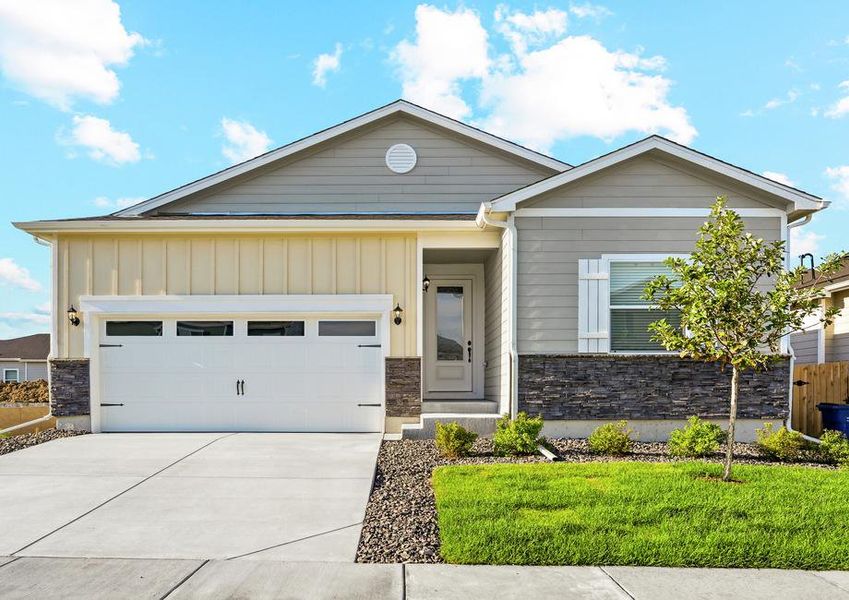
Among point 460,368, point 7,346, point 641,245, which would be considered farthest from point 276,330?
point 7,346

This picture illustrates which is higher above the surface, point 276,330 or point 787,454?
point 276,330

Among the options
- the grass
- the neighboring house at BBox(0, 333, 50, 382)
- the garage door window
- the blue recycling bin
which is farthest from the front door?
the neighboring house at BBox(0, 333, 50, 382)

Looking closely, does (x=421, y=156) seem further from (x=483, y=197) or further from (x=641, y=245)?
(x=641, y=245)

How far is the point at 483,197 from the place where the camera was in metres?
13.5

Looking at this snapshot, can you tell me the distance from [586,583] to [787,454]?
5.41m

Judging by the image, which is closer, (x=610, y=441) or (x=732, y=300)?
(x=732, y=300)

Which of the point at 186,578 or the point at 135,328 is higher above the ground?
the point at 135,328

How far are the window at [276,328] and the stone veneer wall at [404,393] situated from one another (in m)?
1.65

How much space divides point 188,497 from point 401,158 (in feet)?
27.5

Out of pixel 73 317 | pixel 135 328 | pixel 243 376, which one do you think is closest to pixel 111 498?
pixel 243 376

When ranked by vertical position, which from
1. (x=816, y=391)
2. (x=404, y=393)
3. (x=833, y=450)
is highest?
(x=404, y=393)

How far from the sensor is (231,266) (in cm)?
1122

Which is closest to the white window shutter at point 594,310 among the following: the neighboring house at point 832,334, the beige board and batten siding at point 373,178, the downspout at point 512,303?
the downspout at point 512,303

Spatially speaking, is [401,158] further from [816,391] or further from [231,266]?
[816,391]
